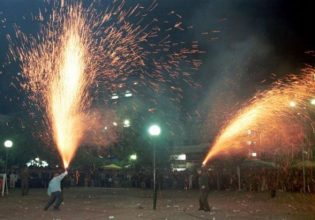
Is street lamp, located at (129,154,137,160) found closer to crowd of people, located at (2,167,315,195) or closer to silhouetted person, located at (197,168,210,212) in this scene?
crowd of people, located at (2,167,315,195)

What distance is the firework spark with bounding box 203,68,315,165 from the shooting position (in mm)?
31906

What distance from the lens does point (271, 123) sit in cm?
4294

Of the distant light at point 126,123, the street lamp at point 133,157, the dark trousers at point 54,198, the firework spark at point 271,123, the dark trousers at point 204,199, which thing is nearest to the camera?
the dark trousers at point 204,199

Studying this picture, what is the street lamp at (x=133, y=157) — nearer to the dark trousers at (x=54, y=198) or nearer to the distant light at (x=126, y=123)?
the distant light at (x=126, y=123)

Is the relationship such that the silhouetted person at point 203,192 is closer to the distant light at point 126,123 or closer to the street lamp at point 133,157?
the street lamp at point 133,157

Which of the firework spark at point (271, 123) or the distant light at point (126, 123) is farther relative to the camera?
the distant light at point (126, 123)

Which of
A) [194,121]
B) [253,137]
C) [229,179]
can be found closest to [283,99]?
[229,179]

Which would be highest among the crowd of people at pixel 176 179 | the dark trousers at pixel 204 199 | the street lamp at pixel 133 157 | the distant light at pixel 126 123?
the distant light at pixel 126 123

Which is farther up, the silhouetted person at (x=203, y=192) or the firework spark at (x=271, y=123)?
the firework spark at (x=271, y=123)

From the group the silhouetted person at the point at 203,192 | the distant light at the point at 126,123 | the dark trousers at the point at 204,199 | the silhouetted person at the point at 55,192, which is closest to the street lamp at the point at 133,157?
the distant light at the point at 126,123

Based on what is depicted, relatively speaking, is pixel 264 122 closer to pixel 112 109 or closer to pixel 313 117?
pixel 313 117

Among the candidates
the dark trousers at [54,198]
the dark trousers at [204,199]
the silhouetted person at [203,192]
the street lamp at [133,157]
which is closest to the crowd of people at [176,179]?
the street lamp at [133,157]

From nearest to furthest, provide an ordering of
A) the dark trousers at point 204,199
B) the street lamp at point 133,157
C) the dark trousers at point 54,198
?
the dark trousers at point 204,199 → the dark trousers at point 54,198 → the street lamp at point 133,157

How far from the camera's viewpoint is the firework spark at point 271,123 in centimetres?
3191
